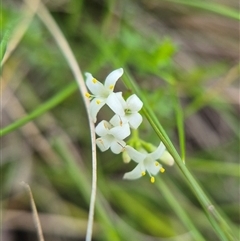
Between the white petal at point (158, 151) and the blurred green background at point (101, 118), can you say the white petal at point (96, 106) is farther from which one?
the blurred green background at point (101, 118)

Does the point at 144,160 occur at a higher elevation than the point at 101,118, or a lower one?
lower

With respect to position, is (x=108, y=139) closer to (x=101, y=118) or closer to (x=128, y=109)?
(x=128, y=109)

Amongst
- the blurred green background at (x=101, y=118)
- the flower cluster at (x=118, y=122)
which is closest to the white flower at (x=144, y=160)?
the flower cluster at (x=118, y=122)

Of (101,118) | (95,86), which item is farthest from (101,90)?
(101,118)

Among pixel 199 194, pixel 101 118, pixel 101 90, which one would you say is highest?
pixel 101 118

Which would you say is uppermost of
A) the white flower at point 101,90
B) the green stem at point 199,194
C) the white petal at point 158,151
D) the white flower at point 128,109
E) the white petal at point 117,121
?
the white flower at point 101,90

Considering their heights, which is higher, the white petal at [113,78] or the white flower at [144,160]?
the white petal at [113,78]

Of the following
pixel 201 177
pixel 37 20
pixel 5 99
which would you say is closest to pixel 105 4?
pixel 37 20

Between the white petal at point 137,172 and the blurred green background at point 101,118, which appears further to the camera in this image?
the blurred green background at point 101,118
